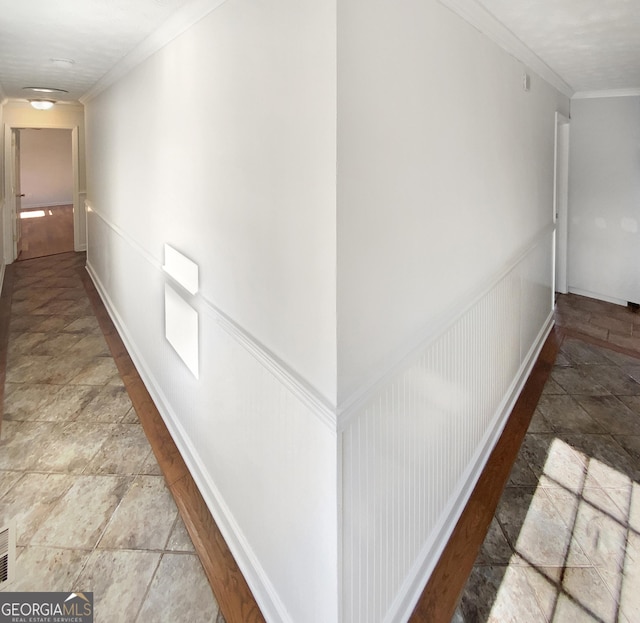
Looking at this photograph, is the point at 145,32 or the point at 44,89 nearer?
the point at 145,32

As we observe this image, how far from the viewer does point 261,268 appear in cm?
150

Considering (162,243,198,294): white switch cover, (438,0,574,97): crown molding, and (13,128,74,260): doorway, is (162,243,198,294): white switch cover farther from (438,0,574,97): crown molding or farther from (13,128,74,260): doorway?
(13,128,74,260): doorway

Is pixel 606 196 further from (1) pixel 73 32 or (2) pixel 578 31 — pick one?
(1) pixel 73 32

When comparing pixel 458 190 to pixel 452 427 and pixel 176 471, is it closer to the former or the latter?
pixel 452 427

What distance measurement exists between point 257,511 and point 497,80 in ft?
7.11

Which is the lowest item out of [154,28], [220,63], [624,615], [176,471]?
[624,615]

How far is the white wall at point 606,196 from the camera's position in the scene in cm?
462

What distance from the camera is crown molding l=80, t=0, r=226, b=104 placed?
69.8 inches

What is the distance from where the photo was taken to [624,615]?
164 cm

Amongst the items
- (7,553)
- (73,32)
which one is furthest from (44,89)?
(7,553)

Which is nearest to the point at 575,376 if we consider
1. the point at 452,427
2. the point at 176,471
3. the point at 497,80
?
the point at 452,427

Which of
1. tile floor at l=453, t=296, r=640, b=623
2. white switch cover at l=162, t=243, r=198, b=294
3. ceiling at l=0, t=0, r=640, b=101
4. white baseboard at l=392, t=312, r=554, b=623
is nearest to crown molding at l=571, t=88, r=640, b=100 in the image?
ceiling at l=0, t=0, r=640, b=101

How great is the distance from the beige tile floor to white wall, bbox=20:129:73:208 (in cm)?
971

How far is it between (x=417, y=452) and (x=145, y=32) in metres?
2.32
